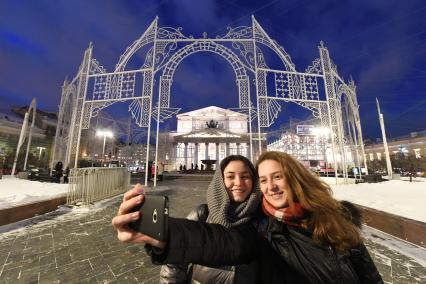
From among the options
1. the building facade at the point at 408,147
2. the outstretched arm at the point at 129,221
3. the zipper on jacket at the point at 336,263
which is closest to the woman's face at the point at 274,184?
the zipper on jacket at the point at 336,263

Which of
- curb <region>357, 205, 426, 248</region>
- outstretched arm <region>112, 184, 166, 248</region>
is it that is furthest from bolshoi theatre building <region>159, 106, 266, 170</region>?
outstretched arm <region>112, 184, 166, 248</region>

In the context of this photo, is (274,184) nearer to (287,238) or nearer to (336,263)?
(287,238)

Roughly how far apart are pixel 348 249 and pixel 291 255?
409mm

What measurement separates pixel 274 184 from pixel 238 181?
1.12ft

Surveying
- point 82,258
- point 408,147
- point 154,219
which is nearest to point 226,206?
point 154,219

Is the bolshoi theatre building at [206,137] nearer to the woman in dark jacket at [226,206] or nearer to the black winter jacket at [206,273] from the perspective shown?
the woman in dark jacket at [226,206]

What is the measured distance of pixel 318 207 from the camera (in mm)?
1278

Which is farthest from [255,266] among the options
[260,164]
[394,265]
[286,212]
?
Answer: [394,265]

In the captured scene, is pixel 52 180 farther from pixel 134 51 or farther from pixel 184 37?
pixel 184 37

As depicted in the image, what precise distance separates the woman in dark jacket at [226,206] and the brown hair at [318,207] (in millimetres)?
290

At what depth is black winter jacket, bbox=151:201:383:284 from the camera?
773 mm

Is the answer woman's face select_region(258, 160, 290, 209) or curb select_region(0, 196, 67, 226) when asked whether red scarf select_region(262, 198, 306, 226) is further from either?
curb select_region(0, 196, 67, 226)

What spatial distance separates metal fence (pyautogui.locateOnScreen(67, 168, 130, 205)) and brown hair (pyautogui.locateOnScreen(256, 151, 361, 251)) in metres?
7.61

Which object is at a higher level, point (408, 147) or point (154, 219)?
point (408, 147)
